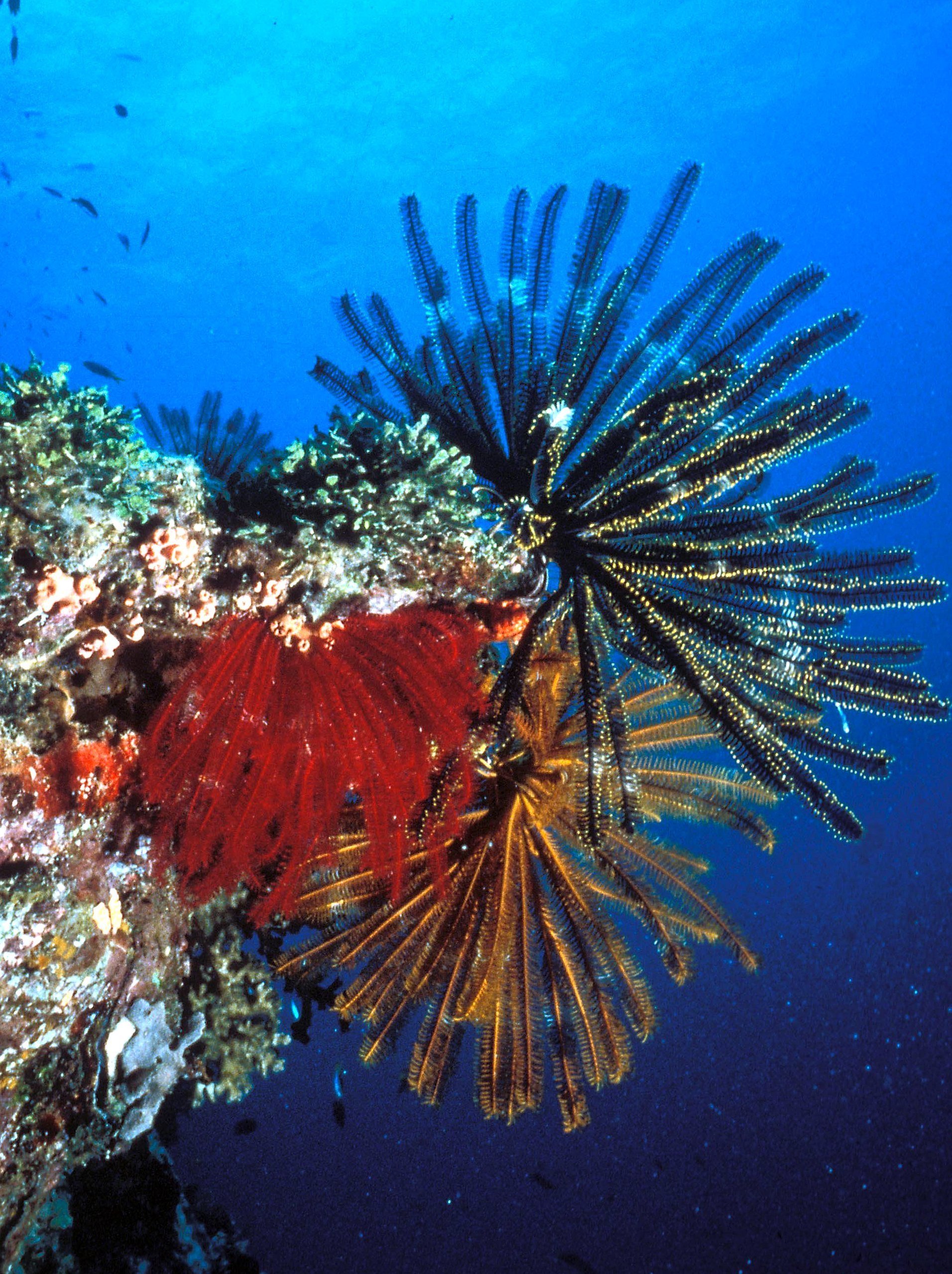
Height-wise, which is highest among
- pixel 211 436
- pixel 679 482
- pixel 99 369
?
pixel 99 369

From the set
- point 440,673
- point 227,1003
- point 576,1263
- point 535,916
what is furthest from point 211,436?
point 576,1263

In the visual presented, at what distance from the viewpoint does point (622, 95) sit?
3703 cm

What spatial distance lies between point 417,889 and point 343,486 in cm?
238

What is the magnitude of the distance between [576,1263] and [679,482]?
51.5 feet

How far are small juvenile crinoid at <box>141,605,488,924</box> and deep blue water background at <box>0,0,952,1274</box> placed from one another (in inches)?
169

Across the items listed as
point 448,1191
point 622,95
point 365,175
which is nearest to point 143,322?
point 365,175

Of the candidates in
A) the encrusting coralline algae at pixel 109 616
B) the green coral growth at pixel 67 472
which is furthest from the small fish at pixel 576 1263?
the green coral growth at pixel 67 472

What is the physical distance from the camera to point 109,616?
2574mm

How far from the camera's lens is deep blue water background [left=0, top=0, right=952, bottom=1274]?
49.0 ft

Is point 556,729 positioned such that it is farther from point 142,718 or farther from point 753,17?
point 753,17

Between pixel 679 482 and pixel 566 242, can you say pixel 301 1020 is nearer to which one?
pixel 679 482

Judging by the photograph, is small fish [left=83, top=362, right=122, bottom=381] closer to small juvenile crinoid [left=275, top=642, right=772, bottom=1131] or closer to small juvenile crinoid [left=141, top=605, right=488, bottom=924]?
small juvenile crinoid [left=141, top=605, right=488, bottom=924]

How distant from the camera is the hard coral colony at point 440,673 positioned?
2.60 metres

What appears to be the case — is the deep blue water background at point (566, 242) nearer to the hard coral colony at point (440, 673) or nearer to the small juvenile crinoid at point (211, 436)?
the hard coral colony at point (440, 673)
